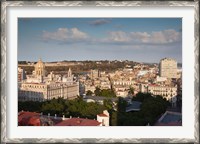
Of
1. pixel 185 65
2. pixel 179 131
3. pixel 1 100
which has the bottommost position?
pixel 179 131

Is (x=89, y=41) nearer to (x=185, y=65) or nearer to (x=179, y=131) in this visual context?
(x=185, y=65)

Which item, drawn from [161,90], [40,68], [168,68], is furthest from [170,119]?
[40,68]

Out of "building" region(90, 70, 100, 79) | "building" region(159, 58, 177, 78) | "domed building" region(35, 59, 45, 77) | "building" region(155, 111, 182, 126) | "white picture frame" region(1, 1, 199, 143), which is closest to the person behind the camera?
"white picture frame" region(1, 1, 199, 143)

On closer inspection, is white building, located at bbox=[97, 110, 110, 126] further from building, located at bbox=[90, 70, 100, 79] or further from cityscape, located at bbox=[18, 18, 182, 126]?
building, located at bbox=[90, 70, 100, 79]

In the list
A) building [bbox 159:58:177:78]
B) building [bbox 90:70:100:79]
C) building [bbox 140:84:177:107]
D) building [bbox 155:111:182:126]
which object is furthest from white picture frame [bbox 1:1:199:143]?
building [bbox 90:70:100:79]

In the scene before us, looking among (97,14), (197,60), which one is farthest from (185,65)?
(97,14)

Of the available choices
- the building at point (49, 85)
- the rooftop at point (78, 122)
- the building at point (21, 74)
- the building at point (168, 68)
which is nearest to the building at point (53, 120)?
the rooftop at point (78, 122)

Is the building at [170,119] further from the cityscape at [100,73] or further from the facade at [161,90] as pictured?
the facade at [161,90]

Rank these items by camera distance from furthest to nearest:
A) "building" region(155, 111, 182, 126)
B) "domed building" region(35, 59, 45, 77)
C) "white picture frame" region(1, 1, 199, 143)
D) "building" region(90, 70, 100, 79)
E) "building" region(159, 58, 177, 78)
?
"building" region(90, 70, 100, 79), "domed building" region(35, 59, 45, 77), "building" region(159, 58, 177, 78), "building" region(155, 111, 182, 126), "white picture frame" region(1, 1, 199, 143)
